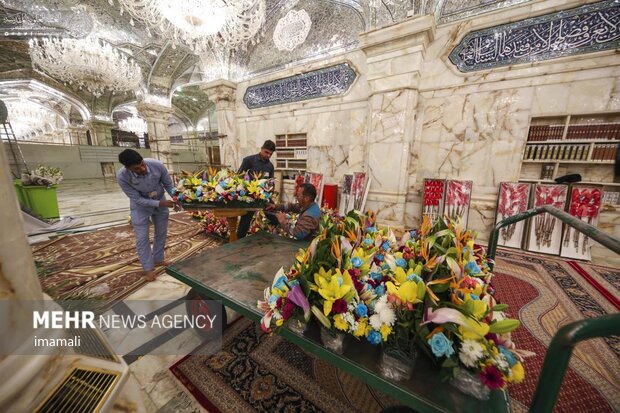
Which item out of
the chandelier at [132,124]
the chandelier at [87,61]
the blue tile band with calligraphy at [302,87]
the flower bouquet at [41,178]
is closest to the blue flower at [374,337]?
the blue tile band with calligraphy at [302,87]

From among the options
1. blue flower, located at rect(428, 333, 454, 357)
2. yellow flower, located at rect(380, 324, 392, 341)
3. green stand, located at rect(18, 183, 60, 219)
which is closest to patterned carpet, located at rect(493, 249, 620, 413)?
blue flower, located at rect(428, 333, 454, 357)

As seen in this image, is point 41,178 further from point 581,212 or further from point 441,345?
point 581,212

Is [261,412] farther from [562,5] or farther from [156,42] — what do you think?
[156,42]

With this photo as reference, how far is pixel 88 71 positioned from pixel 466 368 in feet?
40.0

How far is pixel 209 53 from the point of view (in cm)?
743

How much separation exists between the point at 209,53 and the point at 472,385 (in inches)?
380

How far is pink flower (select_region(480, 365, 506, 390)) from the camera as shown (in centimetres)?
83

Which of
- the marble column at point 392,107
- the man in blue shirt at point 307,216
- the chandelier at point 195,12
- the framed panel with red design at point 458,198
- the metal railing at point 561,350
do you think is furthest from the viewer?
the framed panel with red design at point 458,198

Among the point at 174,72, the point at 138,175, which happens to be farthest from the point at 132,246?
the point at 174,72

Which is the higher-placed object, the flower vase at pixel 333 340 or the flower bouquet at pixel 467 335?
the flower bouquet at pixel 467 335

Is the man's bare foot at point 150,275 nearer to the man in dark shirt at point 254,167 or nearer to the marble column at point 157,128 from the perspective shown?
the man in dark shirt at point 254,167

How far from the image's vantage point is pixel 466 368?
36.8 inches

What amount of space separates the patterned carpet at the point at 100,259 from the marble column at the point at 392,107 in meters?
3.83

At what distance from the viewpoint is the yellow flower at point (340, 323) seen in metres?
1.09
